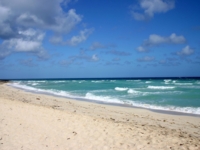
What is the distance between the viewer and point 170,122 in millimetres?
9070

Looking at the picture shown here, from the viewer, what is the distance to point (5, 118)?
323 inches

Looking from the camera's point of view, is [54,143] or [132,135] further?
[132,135]

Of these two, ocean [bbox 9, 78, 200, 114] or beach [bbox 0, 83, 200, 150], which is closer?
beach [bbox 0, 83, 200, 150]

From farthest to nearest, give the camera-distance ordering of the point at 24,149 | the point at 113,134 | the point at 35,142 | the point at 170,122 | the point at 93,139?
1. the point at 170,122
2. the point at 113,134
3. the point at 93,139
4. the point at 35,142
5. the point at 24,149

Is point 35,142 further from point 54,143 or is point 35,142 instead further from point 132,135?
point 132,135

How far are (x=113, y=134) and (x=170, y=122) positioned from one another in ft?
12.5

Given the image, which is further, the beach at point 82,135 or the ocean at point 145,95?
the ocean at point 145,95

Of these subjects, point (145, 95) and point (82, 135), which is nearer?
point (82, 135)

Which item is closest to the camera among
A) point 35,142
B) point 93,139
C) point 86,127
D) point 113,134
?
point 35,142

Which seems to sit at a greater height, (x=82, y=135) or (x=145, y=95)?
(x=145, y=95)

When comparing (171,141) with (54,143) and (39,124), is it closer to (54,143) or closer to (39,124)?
(54,143)

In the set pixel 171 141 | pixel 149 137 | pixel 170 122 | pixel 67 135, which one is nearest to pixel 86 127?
pixel 67 135

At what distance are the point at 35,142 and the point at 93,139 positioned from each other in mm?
1812

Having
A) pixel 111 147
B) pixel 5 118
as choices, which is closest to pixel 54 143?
pixel 111 147
